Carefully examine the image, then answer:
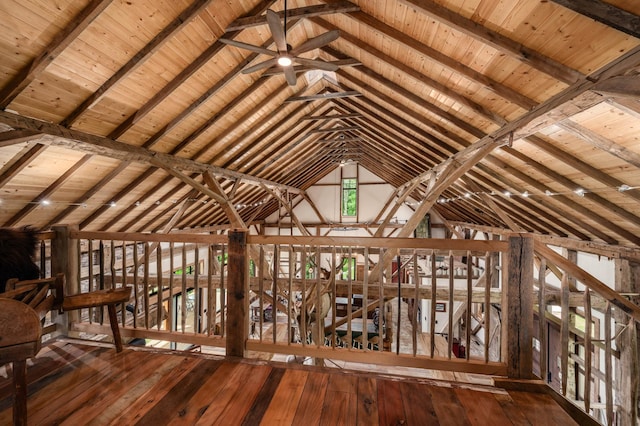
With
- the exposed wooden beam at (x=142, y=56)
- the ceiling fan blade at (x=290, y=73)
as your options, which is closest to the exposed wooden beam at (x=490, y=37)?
the ceiling fan blade at (x=290, y=73)

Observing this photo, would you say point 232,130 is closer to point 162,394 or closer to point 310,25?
point 310,25

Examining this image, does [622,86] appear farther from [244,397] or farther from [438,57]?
[244,397]

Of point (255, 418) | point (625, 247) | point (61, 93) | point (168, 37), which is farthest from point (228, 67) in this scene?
point (625, 247)

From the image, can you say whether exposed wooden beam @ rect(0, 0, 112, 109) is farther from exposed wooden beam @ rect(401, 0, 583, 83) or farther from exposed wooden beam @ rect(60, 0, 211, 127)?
exposed wooden beam @ rect(401, 0, 583, 83)

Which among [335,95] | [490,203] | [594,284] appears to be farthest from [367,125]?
[594,284]

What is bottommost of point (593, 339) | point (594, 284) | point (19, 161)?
point (593, 339)

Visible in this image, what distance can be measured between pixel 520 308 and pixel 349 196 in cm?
1152

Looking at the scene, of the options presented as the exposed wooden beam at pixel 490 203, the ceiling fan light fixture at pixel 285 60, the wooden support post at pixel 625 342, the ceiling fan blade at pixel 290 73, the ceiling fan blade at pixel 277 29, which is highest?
the ceiling fan blade at pixel 277 29

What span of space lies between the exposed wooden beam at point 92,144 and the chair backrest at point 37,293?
93.1 inches

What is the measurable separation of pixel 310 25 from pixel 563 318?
4368 millimetres

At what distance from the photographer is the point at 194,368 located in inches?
75.4

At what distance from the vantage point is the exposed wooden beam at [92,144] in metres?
3.08

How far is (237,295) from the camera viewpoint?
2109mm

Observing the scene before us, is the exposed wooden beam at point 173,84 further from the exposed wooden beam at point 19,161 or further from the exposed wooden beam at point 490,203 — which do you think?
the exposed wooden beam at point 490,203
